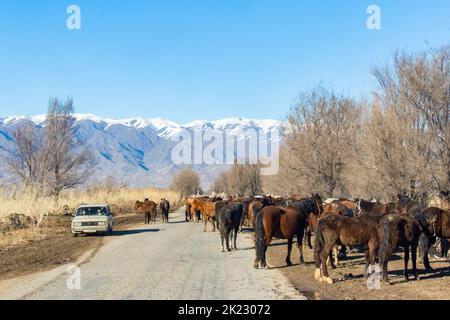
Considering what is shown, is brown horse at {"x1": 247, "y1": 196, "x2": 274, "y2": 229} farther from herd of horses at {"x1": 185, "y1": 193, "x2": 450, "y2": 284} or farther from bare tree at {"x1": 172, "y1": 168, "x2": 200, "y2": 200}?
bare tree at {"x1": 172, "y1": 168, "x2": 200, "y2": 200}

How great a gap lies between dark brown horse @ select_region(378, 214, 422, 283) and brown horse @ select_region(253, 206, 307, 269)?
11.2 feet

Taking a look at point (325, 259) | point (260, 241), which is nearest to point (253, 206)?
point (260, 241)

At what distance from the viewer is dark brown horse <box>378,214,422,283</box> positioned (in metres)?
11.6

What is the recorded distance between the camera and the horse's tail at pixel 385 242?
37.8ft

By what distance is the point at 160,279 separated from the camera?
1234 centimetres

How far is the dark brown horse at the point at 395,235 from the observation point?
11.6 meters

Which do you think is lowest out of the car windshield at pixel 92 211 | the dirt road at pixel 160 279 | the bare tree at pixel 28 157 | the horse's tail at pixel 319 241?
the dirt road at pixel 160 279

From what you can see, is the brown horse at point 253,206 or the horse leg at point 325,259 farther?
the brown horse at point 253,206

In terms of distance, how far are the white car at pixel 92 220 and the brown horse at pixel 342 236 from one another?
16294 millimetres

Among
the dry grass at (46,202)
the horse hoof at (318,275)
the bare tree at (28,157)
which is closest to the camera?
the horse hoof at (318,275)

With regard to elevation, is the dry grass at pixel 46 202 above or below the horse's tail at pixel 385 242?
below

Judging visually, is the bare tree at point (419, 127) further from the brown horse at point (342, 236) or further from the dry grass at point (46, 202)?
the dry grass at point (46, 202)

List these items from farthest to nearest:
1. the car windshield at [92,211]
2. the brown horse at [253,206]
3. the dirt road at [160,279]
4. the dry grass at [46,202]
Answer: the dry grass at [46,202] < the car windshield at [92,211] < the brown horse at [253,206] < the dirt road at [160,279]

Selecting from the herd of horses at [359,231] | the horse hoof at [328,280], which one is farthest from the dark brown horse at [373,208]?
the horse hoof at [328,280]
